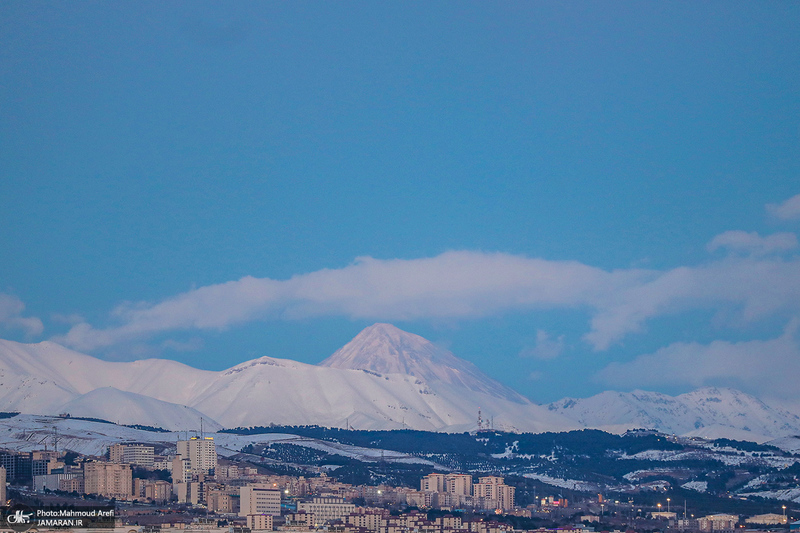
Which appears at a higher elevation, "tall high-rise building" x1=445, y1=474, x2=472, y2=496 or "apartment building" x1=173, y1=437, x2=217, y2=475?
"apartment building" x1=173, y1=437, x2=217, y2=475

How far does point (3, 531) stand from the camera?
187 ft

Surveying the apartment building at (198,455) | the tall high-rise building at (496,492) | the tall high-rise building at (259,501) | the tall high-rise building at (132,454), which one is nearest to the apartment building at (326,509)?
the tall high-rise building at (259,501)

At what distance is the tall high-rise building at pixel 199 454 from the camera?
159 meters

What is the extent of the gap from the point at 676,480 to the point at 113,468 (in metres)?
78.7

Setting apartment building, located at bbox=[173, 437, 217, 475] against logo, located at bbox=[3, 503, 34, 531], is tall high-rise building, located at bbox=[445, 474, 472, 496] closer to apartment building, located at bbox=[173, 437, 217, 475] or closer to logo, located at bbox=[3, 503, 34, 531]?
apartment building, located at bbox=[173, 437, 217, 475]

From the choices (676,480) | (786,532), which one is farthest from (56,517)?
(676,480)

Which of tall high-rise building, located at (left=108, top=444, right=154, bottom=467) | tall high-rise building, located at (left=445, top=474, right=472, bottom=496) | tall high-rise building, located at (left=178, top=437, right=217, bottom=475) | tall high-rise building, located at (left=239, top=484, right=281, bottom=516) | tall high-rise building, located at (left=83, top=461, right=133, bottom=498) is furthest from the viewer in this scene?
tall high-rise building, located at (left=108, top=444, right=154, bottom=467)

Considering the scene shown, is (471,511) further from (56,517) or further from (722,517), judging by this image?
(56,517)

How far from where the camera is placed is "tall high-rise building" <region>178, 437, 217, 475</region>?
159375 millimetres

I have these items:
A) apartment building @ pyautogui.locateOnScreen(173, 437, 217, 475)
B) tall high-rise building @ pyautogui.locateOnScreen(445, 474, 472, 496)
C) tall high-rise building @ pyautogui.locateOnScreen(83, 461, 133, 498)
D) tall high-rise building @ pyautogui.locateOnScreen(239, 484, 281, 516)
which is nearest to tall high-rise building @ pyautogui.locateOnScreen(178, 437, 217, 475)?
apartment building @ pyautogui.locateOnScreen(173, 437, 217, 475)

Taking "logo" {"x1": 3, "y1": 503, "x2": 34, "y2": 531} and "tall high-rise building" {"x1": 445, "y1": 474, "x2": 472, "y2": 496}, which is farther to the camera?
"tall high-rise building" {"x1": 445, "y1": 474, "x2": 472, "y2": 496}

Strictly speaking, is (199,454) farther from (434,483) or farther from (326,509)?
(326,509)

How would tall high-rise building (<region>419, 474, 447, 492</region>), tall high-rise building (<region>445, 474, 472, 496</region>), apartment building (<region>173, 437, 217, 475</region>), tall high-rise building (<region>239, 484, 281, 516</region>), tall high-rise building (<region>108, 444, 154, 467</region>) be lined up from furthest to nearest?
tall high-rise building (<region>108, 444, 154, 467</region>)
apartment building (<region>173, 437, 217, 475</region>)
tall high-rise building (<region>419, 474, 447, 492</region>)
tall high-rise building (<region>445, 474, 472, 496</region>)
tall high-rise building (<region>239, 484, 281, 516</region>)

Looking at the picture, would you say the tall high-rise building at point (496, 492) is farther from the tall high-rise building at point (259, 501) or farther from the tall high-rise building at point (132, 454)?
the tall high-rise building at point (132, 454)
